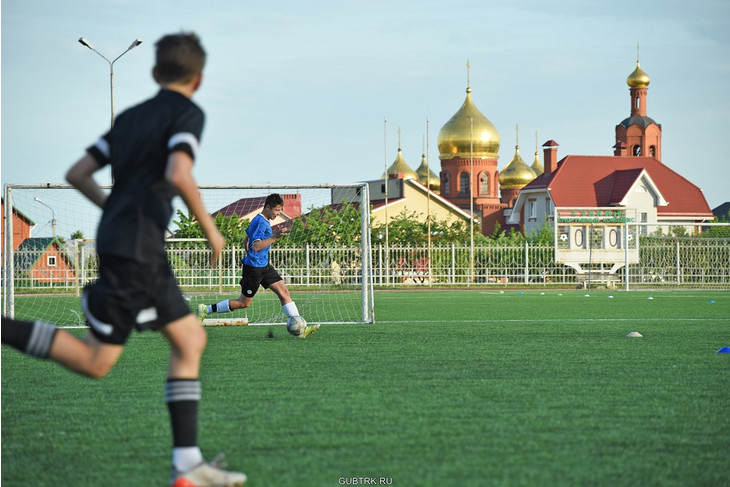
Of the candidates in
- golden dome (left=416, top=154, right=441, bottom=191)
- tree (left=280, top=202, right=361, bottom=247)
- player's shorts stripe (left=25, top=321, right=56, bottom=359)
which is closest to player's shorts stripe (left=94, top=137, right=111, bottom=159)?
player's shorts stripe (left=25, top=321, right=56, bottom=359)

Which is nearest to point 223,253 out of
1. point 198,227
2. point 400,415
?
point 198,227

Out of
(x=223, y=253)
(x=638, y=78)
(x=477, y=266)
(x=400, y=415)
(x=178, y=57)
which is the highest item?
(x=638, y=78)

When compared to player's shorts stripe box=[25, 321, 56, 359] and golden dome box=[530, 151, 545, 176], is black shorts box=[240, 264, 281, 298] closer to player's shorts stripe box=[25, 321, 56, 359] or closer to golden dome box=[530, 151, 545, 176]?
player's shorts stripe box=[25, 321, 56, 359]

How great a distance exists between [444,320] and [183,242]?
18856mm

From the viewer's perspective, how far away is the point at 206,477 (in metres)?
3.71

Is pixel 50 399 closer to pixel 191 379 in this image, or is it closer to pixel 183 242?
pixel 191 379

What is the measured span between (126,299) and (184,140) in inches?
25.7

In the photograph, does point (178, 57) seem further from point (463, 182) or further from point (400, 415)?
point (463, 182)

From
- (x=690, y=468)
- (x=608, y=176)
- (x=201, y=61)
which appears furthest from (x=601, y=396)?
(x=608, y=176)

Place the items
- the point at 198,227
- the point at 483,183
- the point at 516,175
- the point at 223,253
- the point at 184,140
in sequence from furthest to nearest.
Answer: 1. the point at 516,175
2. the point at 483,183
3. the point at 198,227
4. the point at 223,253
5. the point at 184,140

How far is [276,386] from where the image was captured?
22.4ft

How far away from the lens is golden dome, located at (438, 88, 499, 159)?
231 ft

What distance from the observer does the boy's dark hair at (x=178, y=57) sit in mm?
3750

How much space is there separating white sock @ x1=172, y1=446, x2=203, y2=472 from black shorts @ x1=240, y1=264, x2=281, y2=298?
7639mm
